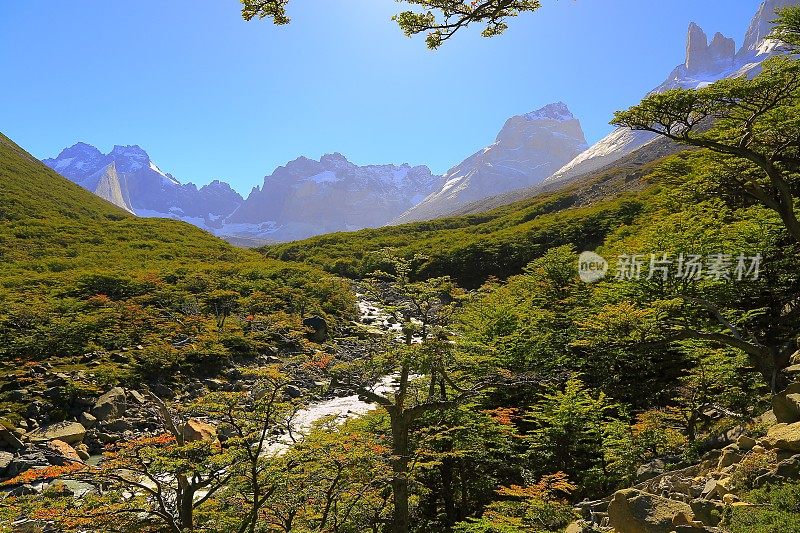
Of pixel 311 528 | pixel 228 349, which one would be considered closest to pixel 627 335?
pixel 311 528

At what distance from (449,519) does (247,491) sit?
15.9 feet

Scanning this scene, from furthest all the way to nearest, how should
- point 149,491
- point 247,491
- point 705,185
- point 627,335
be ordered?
point 627,335
point 705,185
point 247,491
point 149,491

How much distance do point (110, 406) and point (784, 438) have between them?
1672 cm

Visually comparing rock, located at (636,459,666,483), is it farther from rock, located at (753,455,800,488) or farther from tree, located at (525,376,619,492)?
rock, located at (753,455,800,488)

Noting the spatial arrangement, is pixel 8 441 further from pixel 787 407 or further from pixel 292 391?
pixel 787 407

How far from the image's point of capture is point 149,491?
652 centimetres

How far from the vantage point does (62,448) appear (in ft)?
39.4

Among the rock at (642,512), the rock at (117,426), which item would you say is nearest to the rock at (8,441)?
the rock at (117,426)

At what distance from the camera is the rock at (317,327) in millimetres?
24203

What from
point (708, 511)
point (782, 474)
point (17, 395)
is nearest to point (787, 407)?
point (782, 474)

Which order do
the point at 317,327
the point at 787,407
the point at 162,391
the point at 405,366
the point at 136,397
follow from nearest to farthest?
the point at 787,407
the point at 405,366
the point at 136,397
the point at 162,391
the point at 317,327

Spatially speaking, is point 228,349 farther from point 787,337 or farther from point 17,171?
point 17,171

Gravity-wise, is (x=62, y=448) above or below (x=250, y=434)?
below

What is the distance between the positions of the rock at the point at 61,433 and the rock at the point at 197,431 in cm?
353
